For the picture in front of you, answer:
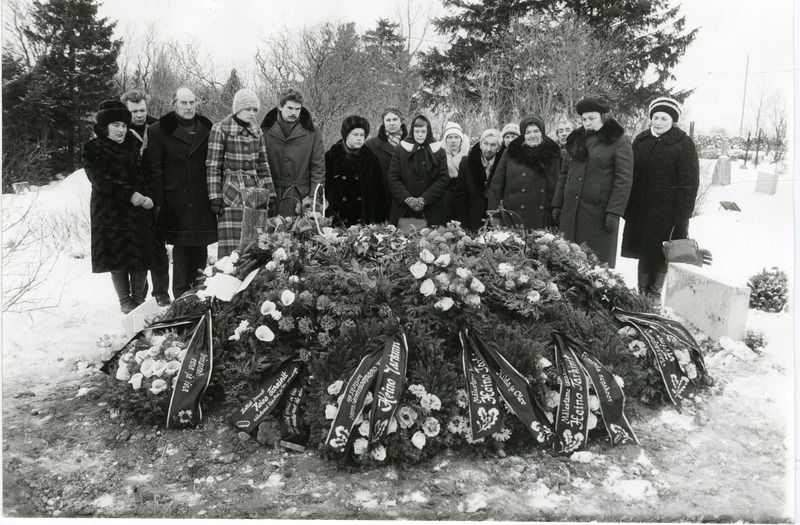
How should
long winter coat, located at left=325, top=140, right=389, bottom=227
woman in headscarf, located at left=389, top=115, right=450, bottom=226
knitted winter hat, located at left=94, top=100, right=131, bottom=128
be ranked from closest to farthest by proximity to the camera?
knitted winter hat, located at left=94, top=100, right=131, bottom=128
long winter coat, located at left=325, top=140, right=389, bottom=227
woman in headscarf, located at left=389, top=115, right=450, bottom=226

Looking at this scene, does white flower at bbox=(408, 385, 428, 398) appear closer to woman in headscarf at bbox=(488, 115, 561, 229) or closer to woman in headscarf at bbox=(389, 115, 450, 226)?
woman in headscarf at bbox=(488, 115, 561, 229)

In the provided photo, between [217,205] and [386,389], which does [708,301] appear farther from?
[217,205]

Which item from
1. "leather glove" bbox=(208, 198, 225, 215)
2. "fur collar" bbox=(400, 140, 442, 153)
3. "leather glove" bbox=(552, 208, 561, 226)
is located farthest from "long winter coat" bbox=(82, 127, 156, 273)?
"leather glove" bbox=(552, 208, 561, 226)

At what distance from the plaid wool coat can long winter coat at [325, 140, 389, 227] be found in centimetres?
70

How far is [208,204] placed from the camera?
4.34m

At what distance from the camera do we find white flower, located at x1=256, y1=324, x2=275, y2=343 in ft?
9.55

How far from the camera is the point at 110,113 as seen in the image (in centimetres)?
412

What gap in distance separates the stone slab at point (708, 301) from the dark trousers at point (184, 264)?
153 inches

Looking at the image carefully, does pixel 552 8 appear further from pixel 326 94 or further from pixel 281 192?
pixel 281 192

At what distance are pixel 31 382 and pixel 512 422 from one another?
2922 mm

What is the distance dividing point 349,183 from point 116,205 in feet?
5.92

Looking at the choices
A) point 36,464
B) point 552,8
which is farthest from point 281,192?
point 552,8

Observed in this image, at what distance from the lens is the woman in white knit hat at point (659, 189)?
4.39 m

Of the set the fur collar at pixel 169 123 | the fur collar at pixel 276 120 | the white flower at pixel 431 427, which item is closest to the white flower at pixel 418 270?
the white flower at pixel 431 427
